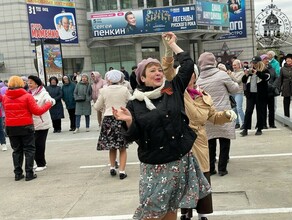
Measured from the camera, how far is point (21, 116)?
702 cm

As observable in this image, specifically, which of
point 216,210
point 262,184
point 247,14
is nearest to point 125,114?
point 216,210

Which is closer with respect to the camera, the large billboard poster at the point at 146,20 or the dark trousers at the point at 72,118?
the dark trousers at the point at 72,118

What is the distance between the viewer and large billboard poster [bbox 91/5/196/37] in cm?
3161

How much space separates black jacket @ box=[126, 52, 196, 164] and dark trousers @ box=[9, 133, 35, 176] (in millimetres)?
4165

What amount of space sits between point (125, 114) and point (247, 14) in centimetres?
3759

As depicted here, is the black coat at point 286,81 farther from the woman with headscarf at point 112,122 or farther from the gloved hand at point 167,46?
the gloved hand at point 167,46

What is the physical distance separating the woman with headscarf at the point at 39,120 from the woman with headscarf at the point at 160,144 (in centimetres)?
430

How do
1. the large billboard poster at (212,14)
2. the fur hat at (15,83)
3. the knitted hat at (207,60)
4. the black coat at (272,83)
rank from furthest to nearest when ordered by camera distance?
the large billboard poster at (212,14)
the black coat at (272,83)
the fur hat at (15,83)
the knitted hat at (207,60)

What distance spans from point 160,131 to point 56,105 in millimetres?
9658

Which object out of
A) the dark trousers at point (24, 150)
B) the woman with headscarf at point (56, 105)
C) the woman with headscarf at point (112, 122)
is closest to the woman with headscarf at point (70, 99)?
the woman with headscarf at point (56, 105)

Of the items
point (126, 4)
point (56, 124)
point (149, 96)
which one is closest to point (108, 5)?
point (126, 4)

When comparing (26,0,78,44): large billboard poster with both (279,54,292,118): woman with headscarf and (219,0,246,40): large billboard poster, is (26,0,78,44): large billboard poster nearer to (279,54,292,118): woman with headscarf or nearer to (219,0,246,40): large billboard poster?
(219,0,246,40): large billboard poster

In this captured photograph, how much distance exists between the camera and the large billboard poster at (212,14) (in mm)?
31964

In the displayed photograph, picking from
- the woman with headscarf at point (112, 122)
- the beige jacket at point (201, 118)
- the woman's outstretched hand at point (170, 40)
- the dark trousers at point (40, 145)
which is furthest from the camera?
the dark trousers at point (40, 145)
